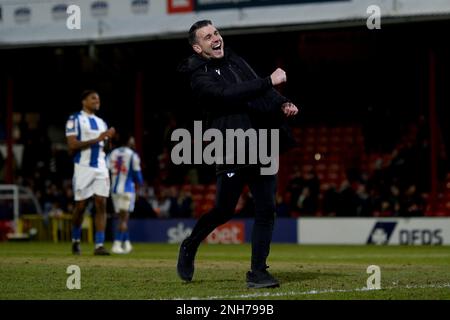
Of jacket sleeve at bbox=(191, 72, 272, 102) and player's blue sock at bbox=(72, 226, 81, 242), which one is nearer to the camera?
jacket sleeve at bbox=(191, 72, 272, 102)

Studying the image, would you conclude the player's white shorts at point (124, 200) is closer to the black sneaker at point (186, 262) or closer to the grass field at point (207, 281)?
the grass field at point (207, 281)

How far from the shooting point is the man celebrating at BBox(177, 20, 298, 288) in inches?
366

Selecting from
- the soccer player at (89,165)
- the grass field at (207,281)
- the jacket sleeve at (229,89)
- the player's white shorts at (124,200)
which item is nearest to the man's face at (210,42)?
the jacket sleeve at (229,89)

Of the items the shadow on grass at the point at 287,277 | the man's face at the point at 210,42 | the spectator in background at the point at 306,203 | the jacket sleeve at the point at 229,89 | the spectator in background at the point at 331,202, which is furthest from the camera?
the spectator in background at the point at 306,203

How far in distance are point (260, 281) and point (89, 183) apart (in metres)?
7.55

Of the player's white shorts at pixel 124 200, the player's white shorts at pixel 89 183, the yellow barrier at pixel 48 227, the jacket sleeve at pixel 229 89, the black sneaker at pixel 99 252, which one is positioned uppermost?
the jacket sleeve at pixel 229 89

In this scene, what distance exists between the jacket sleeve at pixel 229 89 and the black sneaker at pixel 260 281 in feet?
5.30

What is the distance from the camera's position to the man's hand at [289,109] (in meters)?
9.25

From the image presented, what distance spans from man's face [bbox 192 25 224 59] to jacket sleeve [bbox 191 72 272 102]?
278 millimetres

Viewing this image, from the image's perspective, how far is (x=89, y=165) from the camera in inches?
653

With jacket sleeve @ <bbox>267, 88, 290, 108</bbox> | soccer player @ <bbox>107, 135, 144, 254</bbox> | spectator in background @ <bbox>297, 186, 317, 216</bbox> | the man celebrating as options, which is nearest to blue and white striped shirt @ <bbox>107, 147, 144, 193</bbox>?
soccer player @ <bbox>107, 135, 144, 254</bbox>

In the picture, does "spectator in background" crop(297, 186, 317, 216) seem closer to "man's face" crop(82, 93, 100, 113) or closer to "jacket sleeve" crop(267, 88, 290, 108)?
"man's face" crop(82, 93, 100, 113)

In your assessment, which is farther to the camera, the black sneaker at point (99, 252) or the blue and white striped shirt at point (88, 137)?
the blue and white striped shirt at point (88, 137)
